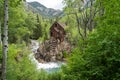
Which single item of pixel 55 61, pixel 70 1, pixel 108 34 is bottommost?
pixel 55 61

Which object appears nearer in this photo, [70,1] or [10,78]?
[10,78]

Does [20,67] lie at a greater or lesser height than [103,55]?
lesser

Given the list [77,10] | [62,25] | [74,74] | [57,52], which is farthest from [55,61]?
[74,74]

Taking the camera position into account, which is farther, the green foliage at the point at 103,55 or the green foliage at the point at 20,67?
the green foliage at the point at 20,67

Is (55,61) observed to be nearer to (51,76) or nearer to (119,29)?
(51,76)

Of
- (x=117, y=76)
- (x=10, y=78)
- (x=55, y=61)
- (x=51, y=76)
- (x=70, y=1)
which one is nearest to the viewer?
(x=117, y=76)

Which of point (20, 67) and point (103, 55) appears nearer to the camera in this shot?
point (103, 55)

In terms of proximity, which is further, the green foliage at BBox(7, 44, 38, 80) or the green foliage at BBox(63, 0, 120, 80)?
the green foliage at BBox(7, 44, 38, 80)

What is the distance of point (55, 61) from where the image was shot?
74188 mm

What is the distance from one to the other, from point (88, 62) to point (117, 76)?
1627 mm

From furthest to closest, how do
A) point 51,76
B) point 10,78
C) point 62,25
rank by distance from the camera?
point 62,25 → point 51,76 → point 10,78

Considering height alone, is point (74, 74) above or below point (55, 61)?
above

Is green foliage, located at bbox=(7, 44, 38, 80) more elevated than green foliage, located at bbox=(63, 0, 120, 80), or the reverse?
green foliage, located at bbox=(63, 0, 120, 80)

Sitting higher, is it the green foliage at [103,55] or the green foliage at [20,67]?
the green foliage at [103,55]
